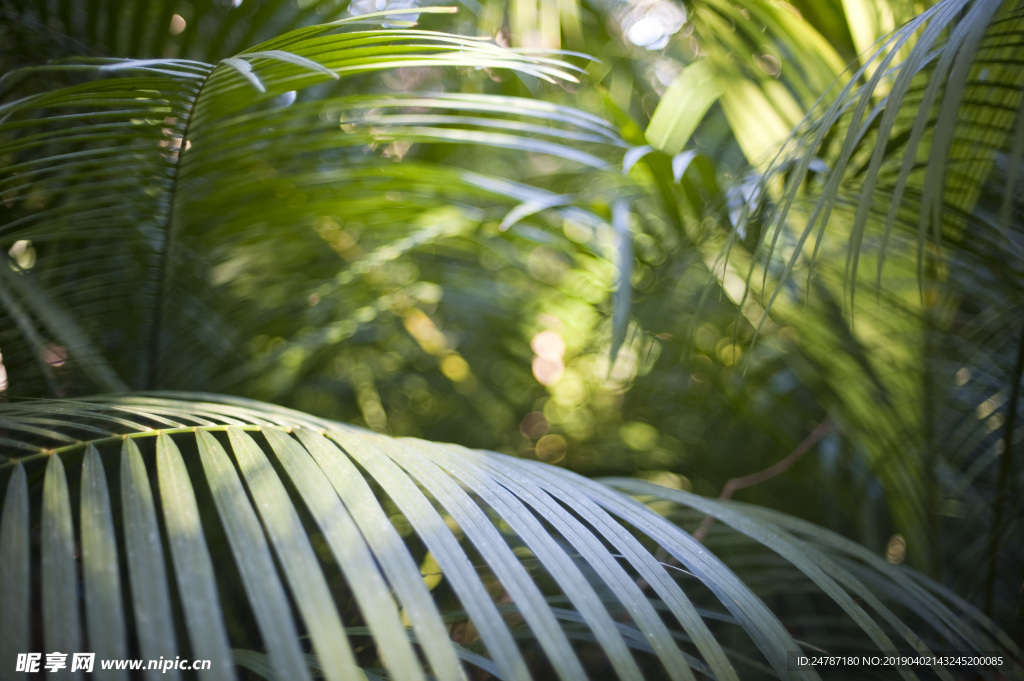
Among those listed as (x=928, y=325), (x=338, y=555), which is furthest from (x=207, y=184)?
(x=928, y=325)

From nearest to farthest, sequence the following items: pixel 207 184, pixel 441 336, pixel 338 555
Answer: pixel 338 555
pixel 207 184
pixel 441 336

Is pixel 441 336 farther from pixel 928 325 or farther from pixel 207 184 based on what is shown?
pixel 928 325

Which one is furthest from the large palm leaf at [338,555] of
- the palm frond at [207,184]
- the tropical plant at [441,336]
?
the palm frond at [207,184]

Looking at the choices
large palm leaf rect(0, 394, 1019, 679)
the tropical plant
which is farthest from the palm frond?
large palm leaf rect(0, 394, 1019, 679)

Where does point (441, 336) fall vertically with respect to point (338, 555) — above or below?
above

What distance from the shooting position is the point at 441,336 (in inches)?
35.2

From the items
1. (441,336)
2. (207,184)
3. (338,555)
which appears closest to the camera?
(338,555)

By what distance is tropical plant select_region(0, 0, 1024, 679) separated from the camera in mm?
244

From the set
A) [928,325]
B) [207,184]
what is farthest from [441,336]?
[928,325]

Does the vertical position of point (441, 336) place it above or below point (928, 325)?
above

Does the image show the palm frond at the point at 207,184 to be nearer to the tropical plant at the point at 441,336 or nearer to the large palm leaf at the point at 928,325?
the tropical plant at the point at 441,336

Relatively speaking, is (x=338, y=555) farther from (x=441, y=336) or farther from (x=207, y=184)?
(x=441, y=336)

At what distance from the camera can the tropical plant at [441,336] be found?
9.6 inches

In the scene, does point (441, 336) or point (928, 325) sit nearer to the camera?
point (928, 325)
